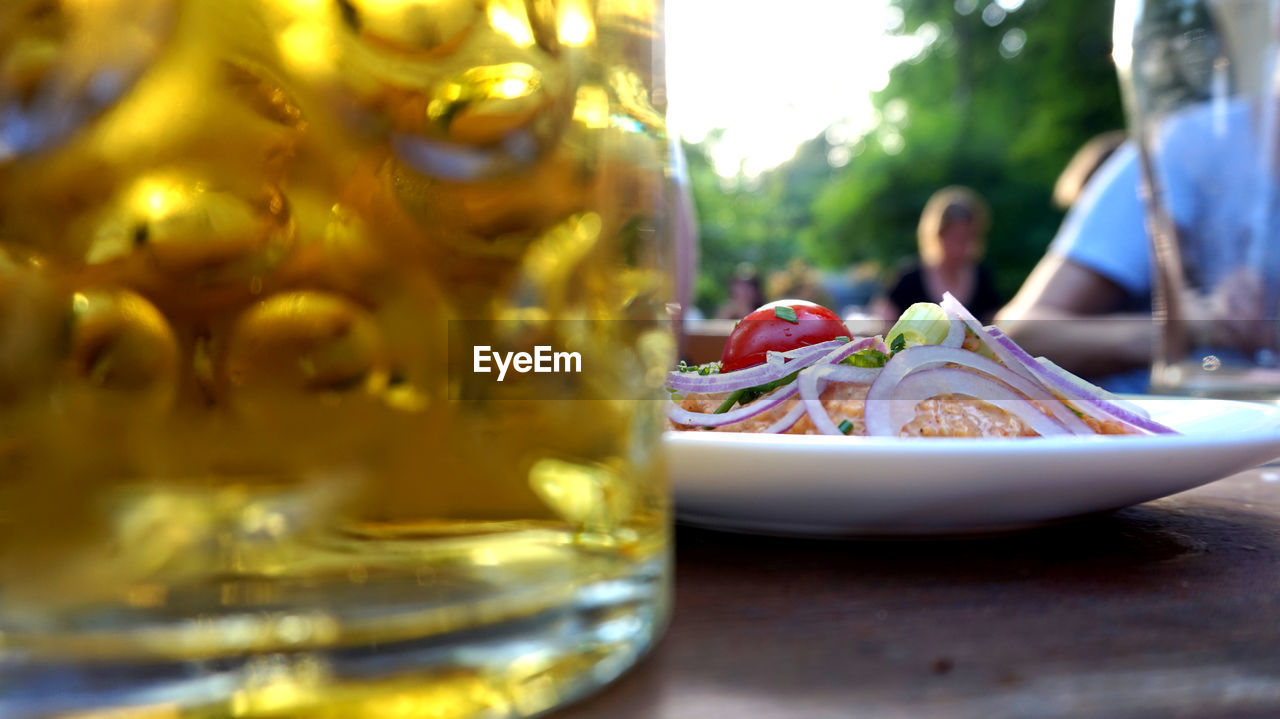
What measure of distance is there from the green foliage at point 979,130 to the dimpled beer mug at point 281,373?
10934mm

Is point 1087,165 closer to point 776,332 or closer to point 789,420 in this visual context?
point 776,332

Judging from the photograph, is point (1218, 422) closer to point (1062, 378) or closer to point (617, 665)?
point (1062, 378)

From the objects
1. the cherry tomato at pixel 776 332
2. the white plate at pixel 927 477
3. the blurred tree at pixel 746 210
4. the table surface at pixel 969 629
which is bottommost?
the table surface at pixel 969 629

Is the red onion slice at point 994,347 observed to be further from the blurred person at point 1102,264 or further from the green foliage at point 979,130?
the green foliage at point 979,130

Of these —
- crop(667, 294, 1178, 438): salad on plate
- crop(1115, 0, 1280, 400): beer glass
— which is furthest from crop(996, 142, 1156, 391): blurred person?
crop(667, 294, 1178, 438): salad on plate

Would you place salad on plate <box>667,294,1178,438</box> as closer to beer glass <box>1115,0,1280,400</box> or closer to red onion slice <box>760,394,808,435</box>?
red onion slice <box>760,394,808,435</box>

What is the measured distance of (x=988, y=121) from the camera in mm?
11180

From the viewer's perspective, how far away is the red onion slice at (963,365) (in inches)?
23.5

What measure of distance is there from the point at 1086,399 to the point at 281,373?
52cm

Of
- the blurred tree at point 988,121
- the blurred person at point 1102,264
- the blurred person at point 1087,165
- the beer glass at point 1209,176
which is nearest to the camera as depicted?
the beer glass at point 1209,176

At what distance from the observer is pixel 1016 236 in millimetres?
11109

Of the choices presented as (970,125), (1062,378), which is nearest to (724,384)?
(1062,378)
